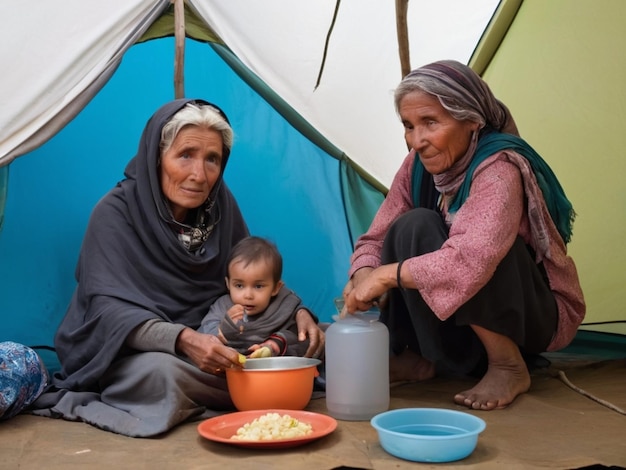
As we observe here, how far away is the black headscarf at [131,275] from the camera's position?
238 centimetres

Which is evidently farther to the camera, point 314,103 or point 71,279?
point 314,103

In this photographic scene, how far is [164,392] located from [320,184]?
1.56m

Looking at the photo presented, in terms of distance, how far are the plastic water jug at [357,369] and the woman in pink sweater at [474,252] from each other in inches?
3.1

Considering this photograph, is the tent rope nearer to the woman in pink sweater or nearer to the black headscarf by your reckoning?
the woman in pink sweater

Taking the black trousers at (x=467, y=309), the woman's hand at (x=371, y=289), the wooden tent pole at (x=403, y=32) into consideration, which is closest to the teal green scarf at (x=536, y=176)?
the black trousers at (x=467, y=309)

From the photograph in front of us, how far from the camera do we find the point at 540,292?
246 cm

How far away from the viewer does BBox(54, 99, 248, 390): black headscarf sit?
2.38 m

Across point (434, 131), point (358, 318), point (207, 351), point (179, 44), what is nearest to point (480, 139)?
point (434, 131)

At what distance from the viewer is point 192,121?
2600 mm

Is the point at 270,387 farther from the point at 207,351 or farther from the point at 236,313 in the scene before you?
the point at 236,313

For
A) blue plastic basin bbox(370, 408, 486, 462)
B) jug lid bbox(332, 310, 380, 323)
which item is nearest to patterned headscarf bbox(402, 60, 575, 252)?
jug lid bbox(332, 310, 380, 323)

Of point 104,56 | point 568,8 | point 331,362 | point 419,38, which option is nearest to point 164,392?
point 331,362

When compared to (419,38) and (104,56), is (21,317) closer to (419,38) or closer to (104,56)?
(104,56)

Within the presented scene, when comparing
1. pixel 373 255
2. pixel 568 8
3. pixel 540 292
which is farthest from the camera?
pixel 568 8
